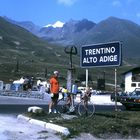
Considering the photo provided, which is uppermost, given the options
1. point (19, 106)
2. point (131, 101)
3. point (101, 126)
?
point (131, 101)

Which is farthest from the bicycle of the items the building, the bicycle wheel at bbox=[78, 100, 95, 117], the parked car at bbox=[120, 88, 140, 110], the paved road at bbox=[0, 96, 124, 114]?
the building

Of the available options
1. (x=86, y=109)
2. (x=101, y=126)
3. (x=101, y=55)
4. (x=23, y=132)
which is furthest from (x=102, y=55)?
(x=23, y=132)

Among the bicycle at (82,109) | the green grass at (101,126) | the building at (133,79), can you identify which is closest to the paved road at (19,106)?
the bicycle at (82,109)

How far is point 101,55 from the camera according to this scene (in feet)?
62.1

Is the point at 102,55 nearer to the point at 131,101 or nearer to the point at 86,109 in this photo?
the point at 86,109

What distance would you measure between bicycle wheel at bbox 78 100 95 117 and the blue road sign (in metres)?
1.58

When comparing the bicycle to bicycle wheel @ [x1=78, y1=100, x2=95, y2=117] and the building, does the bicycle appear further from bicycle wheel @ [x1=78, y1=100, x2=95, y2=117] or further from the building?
the building

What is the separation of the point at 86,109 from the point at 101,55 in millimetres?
2169

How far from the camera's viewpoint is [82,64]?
19984 mm

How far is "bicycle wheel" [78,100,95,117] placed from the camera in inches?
738

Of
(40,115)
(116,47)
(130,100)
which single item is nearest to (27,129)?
(40,115)

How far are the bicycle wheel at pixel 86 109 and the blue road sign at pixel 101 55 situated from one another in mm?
1583

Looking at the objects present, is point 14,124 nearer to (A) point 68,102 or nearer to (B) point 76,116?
(B) point 76,116

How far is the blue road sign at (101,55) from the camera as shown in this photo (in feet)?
59.5
